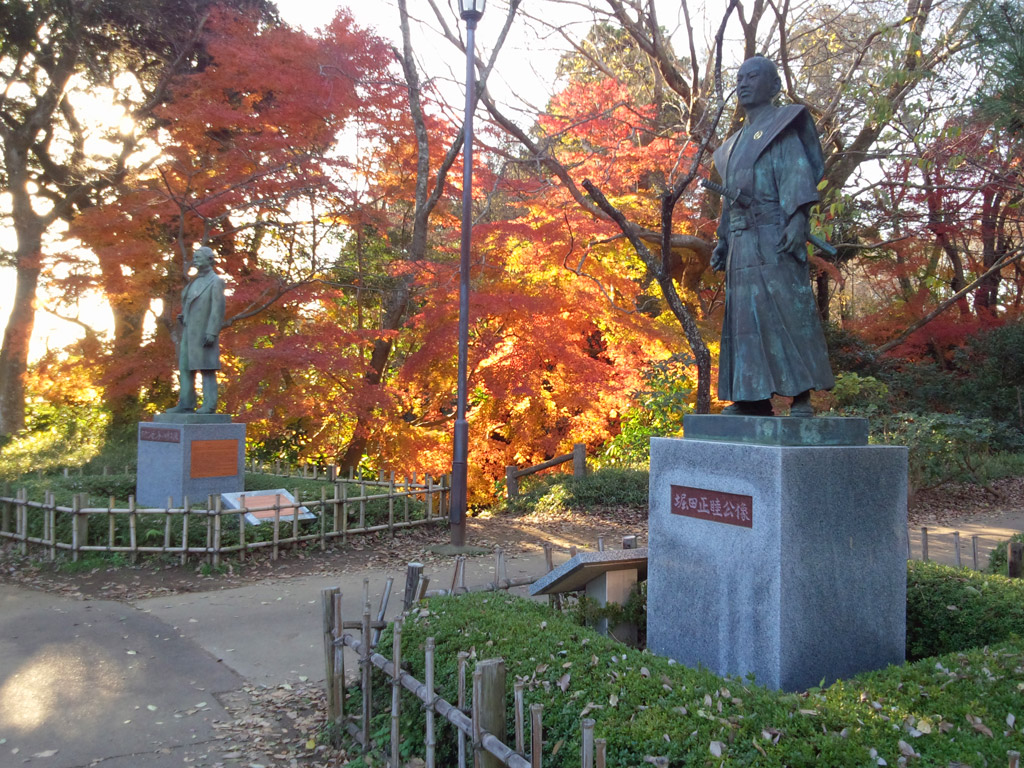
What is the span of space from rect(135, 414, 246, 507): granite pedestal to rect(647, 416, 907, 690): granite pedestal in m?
6.96

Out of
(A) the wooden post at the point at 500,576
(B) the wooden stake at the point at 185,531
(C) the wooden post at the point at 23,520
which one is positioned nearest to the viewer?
(A) the wooden post at the point at 500,576

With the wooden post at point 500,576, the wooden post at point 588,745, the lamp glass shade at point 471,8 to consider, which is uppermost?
the lamp glass shade at point 471,8

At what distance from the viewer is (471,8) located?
901 cm

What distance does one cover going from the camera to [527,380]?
12.3m

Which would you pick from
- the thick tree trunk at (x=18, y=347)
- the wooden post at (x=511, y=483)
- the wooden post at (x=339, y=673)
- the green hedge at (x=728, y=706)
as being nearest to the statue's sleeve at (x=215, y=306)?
the wooden post at (x=511, y=483)

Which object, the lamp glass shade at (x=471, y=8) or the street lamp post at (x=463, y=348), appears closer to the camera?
the lamp glass shade at (x=471, y=8)

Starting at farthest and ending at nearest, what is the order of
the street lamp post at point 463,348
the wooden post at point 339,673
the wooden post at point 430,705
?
the street lamp post at point 463,348
the wooden post at point 339,673
the wooden post at point 430,705

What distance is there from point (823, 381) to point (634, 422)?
1100 centimetres

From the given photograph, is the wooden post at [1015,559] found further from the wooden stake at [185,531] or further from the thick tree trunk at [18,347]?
the thick tree trunk at [18,347]

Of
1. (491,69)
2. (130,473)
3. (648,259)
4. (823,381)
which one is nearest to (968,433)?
(648,259)

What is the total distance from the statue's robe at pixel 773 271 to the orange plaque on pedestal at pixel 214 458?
23.7 feet

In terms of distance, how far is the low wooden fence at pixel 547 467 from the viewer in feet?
44.1

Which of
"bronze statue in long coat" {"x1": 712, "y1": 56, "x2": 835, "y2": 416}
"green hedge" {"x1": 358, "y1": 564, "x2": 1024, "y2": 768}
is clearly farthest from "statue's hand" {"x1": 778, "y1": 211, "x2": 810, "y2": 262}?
"green hedge" {"x1": 358, "y1": 564, "x2": 1024, "y2": 768}

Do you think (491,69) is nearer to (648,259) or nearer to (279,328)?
(648,259)
